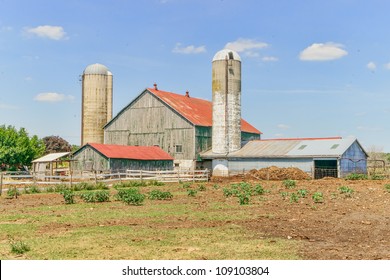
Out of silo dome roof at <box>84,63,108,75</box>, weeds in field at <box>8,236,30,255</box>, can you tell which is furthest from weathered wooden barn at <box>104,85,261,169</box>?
weeds in field at <box>8,236,30,255</box>

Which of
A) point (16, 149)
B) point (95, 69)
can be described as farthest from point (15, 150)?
point (95, 69)

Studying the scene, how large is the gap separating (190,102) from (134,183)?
86.7 feet

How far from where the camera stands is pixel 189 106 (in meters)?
58.0

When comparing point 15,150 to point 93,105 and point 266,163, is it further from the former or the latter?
point 266,163

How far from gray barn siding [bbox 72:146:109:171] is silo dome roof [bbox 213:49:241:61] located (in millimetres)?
16015

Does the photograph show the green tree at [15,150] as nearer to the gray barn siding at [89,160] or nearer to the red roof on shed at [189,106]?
the gray barn siding at [89,160]

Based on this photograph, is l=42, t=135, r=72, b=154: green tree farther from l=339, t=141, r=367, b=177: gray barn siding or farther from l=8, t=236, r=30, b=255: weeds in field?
l=8, t=236, r=30, b=255: weeds in field

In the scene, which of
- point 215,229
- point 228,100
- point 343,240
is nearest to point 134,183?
point 228,100

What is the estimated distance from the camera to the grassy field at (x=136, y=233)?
10.6 m

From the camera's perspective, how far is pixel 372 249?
429 inches

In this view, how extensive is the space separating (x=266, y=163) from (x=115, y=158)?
1503cm

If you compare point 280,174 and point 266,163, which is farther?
point 266,163

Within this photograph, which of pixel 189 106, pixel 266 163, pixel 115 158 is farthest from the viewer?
pixel 189 106

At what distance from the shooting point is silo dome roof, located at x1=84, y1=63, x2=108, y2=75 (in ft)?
195
